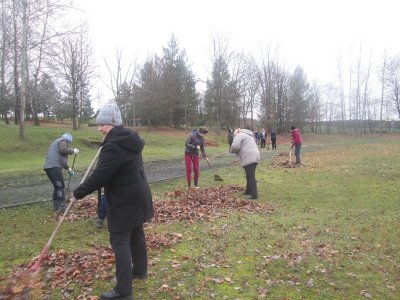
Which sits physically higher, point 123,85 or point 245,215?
point 123,85

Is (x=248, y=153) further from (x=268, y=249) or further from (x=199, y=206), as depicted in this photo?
(x=268, y=249)

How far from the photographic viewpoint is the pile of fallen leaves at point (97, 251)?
4287 millimetres

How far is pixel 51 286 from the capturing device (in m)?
4.86

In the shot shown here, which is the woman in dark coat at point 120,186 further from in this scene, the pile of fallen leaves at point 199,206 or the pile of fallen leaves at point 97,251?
the pile of fallen leaves at point 199,206

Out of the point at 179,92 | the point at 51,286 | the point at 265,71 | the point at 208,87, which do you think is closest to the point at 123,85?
the point at 179,92

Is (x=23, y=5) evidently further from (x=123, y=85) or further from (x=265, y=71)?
(x=265, y=71)

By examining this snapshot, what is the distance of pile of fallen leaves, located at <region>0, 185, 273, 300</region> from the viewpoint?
4.29 metres

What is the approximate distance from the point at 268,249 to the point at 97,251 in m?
2.76

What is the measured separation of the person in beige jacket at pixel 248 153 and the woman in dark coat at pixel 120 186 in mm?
6236

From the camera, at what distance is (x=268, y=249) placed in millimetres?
6184

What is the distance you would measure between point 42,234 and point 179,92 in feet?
174

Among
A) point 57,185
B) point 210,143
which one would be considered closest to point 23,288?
point 57,185

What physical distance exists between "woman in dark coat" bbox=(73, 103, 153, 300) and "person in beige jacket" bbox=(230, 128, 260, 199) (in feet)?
20.5

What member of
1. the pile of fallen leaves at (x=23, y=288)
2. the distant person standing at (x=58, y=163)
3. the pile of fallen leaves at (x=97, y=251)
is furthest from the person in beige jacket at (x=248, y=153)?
the pile of fallen leaves at (x=23, y=288)
